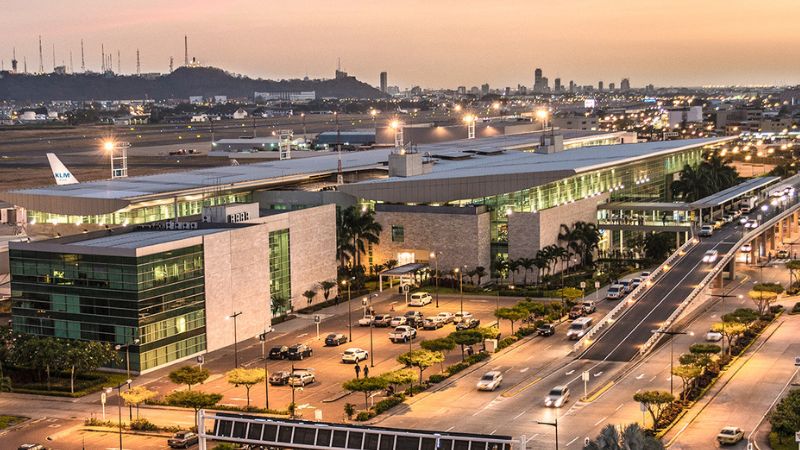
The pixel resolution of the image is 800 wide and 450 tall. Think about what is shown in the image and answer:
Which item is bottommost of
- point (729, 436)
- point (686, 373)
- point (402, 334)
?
point (402, 334)

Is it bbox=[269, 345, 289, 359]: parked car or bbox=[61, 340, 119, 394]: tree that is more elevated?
bbox=[61, 340, 119, 394]: tree

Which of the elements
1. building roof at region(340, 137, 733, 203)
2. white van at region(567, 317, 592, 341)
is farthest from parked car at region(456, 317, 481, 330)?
building roof at region(340, 137, 733, 203)

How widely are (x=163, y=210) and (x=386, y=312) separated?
21004 mm

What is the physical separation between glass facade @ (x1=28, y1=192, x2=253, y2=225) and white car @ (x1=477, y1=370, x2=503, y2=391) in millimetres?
35987

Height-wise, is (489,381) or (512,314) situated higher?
(512,314)

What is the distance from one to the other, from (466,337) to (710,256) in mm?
28012

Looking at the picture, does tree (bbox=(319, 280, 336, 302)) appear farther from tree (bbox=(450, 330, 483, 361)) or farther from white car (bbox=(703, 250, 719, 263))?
white car (bbox=(703, 250, 719, 263))

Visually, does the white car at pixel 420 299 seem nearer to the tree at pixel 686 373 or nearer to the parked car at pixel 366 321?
the parked car at pixel 366 321

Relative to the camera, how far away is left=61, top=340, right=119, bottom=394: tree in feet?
189

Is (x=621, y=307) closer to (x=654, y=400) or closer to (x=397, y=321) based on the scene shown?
(x=397, y=321)

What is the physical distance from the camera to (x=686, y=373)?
51906 millimetres

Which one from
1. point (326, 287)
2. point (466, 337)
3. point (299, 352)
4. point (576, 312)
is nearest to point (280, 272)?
point (326, 287)

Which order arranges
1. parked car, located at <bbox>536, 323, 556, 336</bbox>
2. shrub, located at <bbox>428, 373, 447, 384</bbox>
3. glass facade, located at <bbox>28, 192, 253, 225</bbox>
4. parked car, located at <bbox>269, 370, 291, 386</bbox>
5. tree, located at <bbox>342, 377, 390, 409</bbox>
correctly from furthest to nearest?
glass facade, located at <bbox>28, 192, 253, 225</bbox> → parked car, located at <bbox>536, 323, 556, 336</bbox> → parked car, located at <bbox>269, 370, 291, 386</bbox> → shrub, located at <bbox>428, 373, 447, 384</bbox> → tree, located at <bbox>342, 377, 390, 409</bbox>

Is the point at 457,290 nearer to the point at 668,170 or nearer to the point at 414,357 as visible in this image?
the point at 414,357
